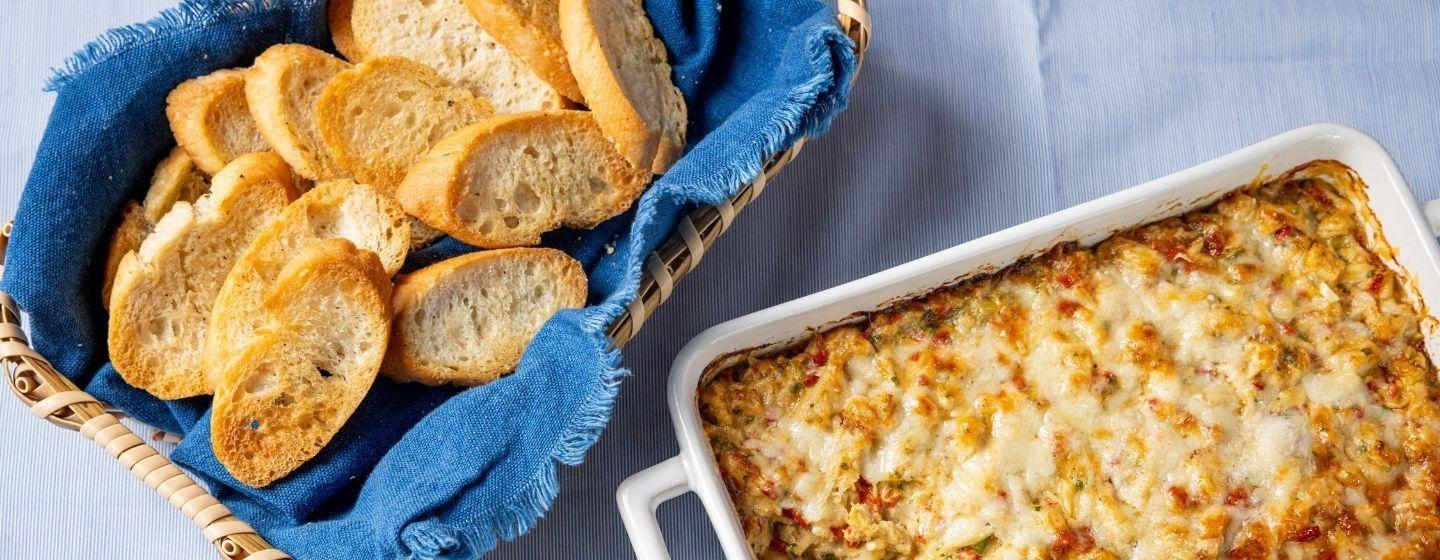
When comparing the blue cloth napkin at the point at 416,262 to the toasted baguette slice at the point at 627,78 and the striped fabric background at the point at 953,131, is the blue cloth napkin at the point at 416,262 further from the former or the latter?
the striped fabric background at the point at 953,131

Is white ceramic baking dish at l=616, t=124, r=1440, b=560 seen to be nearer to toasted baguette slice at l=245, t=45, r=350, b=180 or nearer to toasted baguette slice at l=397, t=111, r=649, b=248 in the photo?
toasted baguette slice at l=397, t=111, r=649, b=248

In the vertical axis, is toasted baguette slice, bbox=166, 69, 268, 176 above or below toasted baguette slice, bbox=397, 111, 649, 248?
above

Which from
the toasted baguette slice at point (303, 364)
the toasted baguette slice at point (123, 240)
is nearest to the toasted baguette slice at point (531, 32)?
the toasted baguette slice at point (303, 364)

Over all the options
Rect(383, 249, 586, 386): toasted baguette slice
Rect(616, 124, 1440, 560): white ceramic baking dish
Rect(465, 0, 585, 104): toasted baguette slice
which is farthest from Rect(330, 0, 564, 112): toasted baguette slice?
Rect(616, 124, 1440, 560): white ceramic baking dish

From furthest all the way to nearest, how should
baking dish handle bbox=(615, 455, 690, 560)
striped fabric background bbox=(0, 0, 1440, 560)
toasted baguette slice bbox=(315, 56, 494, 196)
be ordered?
striped fabric background bbox=(0, 0, 1440, 560) < toasted baguette slice bbox=(315, 56, 494, 196) < baking dish handle bbox=(615, 455, 690, 560)

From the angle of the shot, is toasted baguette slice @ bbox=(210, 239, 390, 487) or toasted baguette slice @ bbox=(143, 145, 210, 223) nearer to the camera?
toasted baguette slice @ bbox=(210, 239, 390, 487)

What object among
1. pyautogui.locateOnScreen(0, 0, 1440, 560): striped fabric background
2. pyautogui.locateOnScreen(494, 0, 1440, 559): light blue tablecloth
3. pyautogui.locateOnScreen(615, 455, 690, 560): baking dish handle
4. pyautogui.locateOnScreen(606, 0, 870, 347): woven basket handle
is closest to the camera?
pyautogui.locateOnScreen(615, 455, 690, 560): baking dish handle
